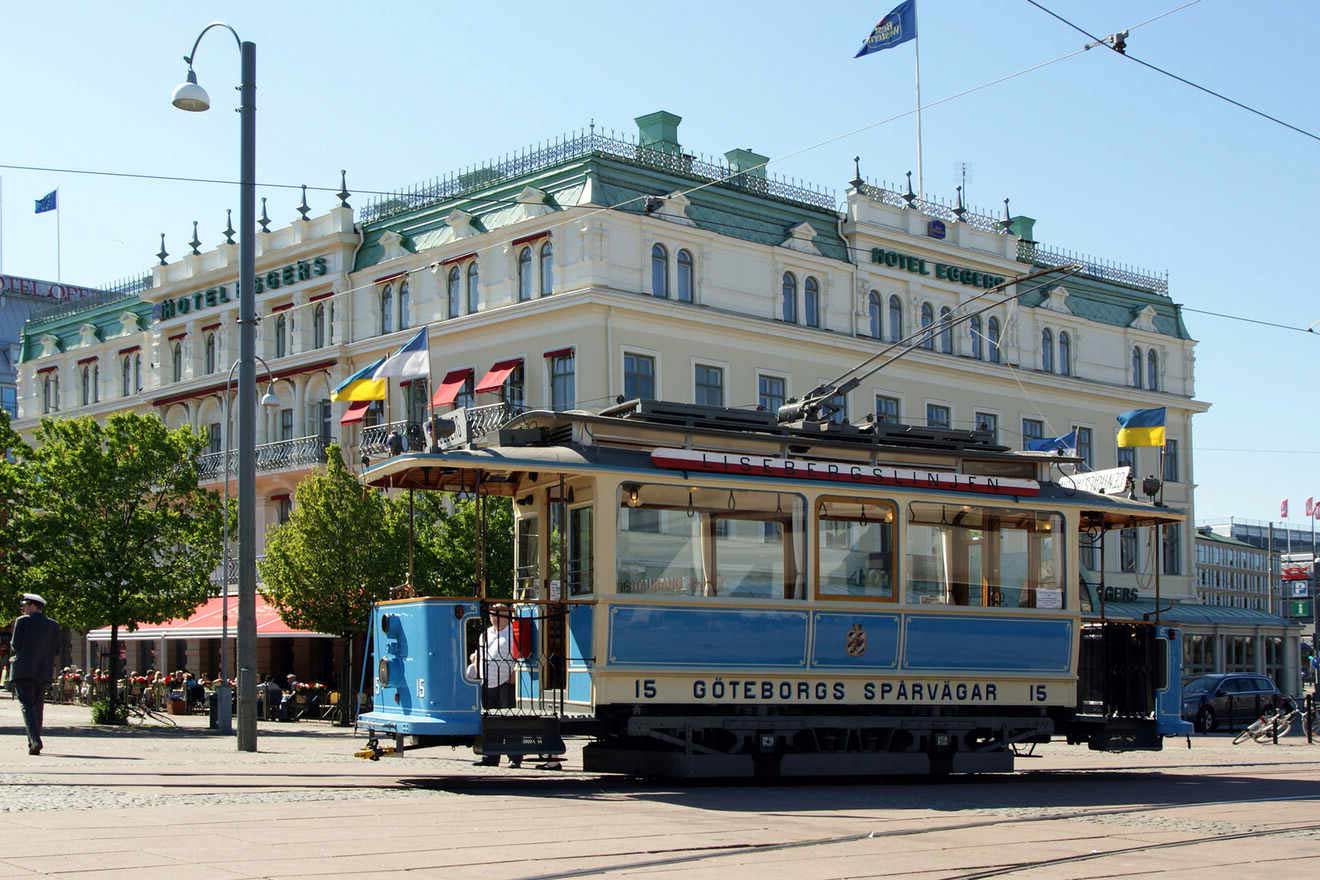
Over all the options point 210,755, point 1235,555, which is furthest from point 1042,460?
point 1235,555

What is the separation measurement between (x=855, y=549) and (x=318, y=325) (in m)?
36.3

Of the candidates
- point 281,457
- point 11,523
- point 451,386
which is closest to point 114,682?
point 11,523

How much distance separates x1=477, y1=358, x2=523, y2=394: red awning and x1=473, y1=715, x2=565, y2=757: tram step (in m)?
27.9

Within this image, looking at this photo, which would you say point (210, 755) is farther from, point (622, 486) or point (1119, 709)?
point (1119, 709)

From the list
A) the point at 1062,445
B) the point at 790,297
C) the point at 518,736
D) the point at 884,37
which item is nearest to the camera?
the point at 518,736

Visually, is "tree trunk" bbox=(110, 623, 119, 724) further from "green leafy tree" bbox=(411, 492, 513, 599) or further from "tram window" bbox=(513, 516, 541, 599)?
"tram window" bbox=(513, 516, 541, 599)

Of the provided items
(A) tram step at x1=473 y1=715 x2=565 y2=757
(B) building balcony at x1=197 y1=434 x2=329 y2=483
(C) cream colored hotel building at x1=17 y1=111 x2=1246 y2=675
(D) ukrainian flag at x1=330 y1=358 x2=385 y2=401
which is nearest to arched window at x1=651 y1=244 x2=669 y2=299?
(C) cream colored hotel building at x1=17 y1=111 x2=1246 y2=675

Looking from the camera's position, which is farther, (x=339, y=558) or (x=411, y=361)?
(x=339, y=558)

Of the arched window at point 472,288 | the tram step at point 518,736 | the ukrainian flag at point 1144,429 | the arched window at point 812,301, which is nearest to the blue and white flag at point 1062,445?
the ukrainian flag at point 1144,429

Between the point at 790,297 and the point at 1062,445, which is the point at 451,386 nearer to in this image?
the point at 790,297

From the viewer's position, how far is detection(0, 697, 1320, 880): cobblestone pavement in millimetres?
10492

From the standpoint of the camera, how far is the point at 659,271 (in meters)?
44.1

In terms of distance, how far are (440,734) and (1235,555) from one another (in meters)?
130

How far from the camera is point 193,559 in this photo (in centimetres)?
3656
